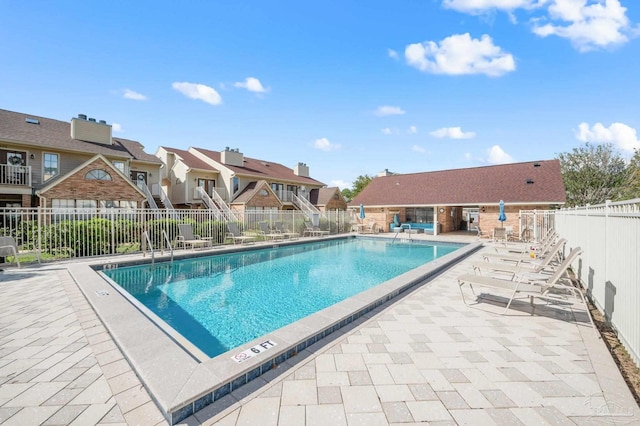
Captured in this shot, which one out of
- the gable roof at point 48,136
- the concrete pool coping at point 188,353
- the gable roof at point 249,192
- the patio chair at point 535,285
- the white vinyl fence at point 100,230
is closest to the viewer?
the concrete pool coping at point 188,353

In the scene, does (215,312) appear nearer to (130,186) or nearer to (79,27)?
(79,27)

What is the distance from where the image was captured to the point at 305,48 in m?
14.0

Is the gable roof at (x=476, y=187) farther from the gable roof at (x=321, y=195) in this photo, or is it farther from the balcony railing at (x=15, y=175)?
the balcony railing at (x=15, y=175)

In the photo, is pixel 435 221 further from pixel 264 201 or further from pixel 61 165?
pixel 61 165

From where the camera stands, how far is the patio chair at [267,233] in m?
15.5

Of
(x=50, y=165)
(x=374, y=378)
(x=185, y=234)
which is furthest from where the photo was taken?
(x=50, y=165)

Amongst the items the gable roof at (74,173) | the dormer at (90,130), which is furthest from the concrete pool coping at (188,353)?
the dormer at (90,130)

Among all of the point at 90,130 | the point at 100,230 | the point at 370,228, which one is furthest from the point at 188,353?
the point at 90,130

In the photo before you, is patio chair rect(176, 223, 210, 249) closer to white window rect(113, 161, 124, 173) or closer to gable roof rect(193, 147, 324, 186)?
white window rect(113, 161, 124, 173)

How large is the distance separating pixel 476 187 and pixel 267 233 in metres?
16.6

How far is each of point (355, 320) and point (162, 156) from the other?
26.6 meters

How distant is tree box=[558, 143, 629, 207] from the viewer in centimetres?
3069

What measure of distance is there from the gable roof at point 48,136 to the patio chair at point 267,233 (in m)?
11.7

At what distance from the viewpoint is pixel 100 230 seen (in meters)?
10.5
